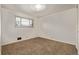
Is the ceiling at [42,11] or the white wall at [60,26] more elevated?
the ceiling at [42,11]

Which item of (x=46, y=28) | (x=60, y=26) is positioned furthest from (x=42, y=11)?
(x=60, y=26)

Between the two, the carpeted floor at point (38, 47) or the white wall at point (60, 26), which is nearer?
the carpeted floor at point (38, 47)

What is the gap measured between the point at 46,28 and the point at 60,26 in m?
0.28

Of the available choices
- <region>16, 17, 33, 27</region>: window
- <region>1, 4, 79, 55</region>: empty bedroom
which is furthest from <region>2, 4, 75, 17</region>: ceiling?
<region>16, 17, 33, 27</region>: window

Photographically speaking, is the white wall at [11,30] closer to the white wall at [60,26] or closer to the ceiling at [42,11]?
the ceiling at [42,11]

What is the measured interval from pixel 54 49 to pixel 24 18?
732mm

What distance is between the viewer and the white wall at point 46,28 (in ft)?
5.32

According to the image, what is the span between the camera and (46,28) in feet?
5.50

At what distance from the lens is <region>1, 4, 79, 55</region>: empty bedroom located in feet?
5.11

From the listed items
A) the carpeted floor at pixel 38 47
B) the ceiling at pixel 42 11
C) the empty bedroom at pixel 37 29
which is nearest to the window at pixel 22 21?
the empty bedroom at pixel 37 29

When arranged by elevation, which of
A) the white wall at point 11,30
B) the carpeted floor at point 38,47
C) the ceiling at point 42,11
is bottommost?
the carpeted floor at point 38,47

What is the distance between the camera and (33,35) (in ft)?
5.33
